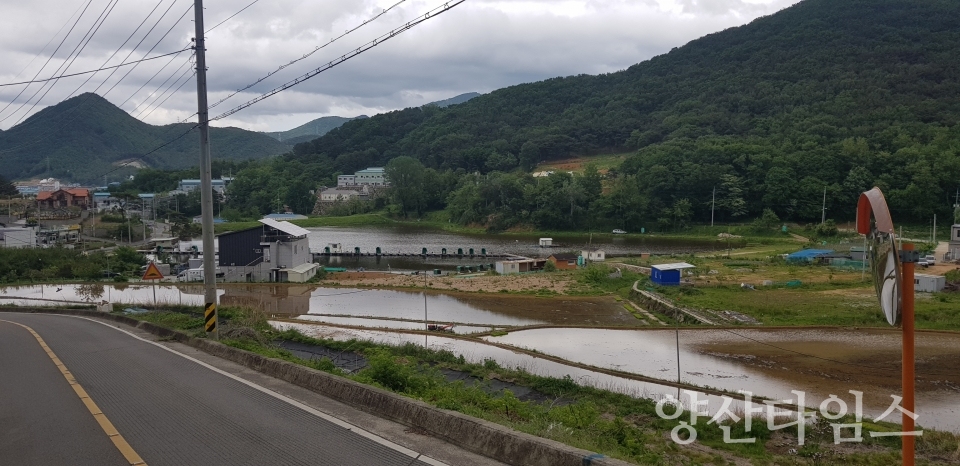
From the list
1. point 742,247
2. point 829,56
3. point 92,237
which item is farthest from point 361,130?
point 742,247

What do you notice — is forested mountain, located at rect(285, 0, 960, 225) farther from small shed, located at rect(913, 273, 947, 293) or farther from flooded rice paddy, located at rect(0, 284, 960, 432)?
flooded rice paddy, located at rect(0, 284, 960, 432)

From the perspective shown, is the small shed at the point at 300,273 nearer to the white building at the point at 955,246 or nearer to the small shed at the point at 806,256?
the small shed at the point at 806,256

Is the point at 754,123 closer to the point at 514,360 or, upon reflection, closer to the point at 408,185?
the point at 408,185

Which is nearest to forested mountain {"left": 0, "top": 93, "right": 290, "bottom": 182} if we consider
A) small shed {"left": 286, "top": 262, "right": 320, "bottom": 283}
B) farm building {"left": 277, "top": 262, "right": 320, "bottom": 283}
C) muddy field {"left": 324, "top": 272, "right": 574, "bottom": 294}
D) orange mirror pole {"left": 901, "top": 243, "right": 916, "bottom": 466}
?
small shed {"left": 286, "top": 262, "right": 320, "bottom": 283}

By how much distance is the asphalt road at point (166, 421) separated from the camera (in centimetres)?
557

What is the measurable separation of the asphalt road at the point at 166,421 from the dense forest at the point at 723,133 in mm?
66329

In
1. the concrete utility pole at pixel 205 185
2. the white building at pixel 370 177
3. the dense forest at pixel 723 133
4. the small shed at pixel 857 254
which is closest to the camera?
the concrete utility pole at pixel 205 185

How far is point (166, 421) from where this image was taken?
6.83 m

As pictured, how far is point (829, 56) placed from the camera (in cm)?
11300

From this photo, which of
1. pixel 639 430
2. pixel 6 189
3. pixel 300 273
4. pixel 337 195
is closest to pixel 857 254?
pixel 300 273

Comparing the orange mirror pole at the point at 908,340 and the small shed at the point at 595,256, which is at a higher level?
the orange mirror pole at the point at 908,340

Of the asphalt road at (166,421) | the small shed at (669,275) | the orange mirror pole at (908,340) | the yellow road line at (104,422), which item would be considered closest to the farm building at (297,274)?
the small shed at (669,275)

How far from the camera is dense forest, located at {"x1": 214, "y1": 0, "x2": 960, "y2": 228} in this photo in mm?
67188

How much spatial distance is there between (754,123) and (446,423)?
330 feet
